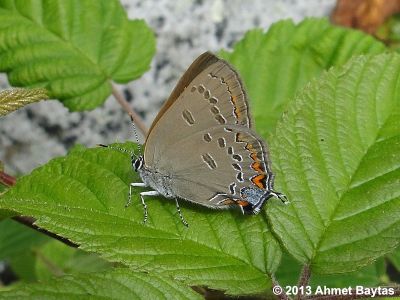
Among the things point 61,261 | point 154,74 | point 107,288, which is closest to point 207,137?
point 107,288

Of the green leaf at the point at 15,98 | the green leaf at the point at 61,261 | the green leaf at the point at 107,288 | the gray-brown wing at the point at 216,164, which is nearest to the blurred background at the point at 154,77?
the green leaf at the point at 61,261

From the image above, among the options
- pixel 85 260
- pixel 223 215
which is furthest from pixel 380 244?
pixel 85 260

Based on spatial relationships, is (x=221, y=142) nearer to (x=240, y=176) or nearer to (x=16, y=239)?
(x=240, y=176)

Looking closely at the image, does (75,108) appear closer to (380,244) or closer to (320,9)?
(380,244)

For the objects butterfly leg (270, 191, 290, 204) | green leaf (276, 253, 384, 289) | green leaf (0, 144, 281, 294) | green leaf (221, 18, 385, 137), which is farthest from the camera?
green leaf (221, 18, 385, 137)

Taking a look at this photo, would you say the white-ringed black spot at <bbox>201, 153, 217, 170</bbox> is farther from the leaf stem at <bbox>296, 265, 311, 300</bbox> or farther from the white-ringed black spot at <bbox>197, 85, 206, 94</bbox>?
the leaf stem at <bbox>296, 265, 311, 300</bbox>

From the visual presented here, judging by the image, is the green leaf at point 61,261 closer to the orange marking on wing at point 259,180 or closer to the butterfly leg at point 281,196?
the orange marking on wing at point 259,180

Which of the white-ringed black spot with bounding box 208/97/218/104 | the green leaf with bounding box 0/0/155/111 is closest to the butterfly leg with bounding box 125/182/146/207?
the white-ringed black spot with bounding box 208/97/218/104
